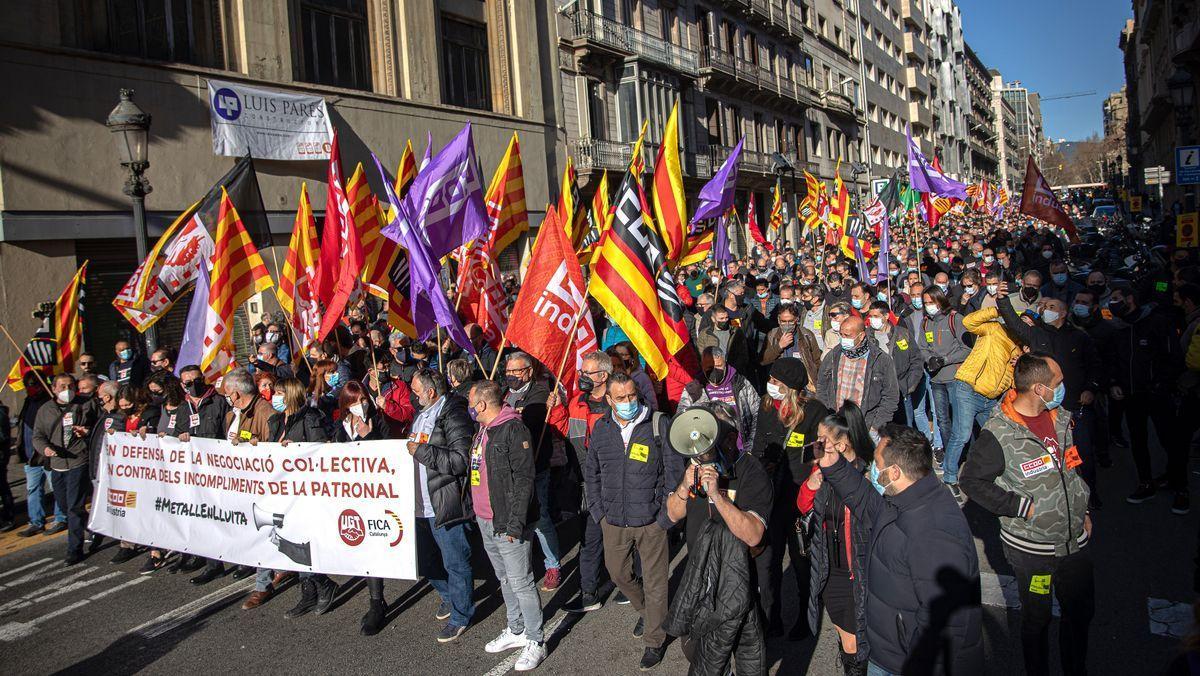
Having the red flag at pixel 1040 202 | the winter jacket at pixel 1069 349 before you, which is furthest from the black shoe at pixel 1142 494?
the red flag at pixel 1040 202

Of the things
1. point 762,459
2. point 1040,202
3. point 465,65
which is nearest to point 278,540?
point 762,459

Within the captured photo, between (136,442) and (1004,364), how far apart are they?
7.57 metres

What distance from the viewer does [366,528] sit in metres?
5.86

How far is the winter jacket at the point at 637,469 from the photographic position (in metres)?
5.16

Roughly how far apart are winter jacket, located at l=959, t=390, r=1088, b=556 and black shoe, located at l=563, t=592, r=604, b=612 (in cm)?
289

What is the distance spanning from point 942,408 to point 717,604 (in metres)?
5.96

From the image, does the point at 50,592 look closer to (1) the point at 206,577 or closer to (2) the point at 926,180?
(1) the point at 206,577

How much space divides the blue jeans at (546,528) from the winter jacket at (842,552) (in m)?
2.21

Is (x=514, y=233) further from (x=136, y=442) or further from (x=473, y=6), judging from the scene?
(x=473, y=6)

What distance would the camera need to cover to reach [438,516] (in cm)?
551

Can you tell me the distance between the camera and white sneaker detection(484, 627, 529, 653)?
17.5 ft

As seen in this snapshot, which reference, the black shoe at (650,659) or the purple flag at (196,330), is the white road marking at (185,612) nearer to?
the purple flag at (196,330)

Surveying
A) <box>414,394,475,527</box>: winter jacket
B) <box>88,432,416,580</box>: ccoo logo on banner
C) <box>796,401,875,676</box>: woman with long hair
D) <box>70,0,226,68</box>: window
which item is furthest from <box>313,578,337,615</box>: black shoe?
<box>70,0,226,68</box>: window

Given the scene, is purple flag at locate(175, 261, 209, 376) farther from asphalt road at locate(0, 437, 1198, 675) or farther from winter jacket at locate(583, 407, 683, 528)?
winter jacket at locate(583, 407, 683, 528)
